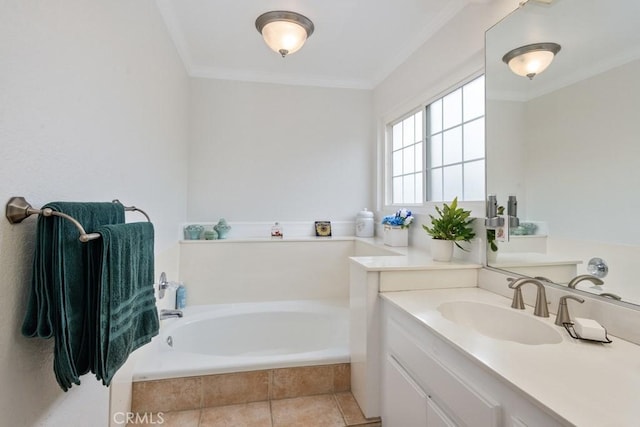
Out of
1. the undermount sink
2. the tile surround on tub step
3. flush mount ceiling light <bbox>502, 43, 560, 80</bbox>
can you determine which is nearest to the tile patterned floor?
the tile surround on tub step

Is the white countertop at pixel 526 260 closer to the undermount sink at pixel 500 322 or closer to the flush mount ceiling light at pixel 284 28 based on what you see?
the undermount sink at pixel 500 322

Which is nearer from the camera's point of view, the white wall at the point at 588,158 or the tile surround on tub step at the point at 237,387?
the white wall at the point at 588,158

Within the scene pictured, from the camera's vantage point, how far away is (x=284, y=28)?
2031 mm

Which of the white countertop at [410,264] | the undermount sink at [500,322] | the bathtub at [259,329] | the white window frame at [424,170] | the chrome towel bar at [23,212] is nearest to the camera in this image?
the chrome towel bar at [23,212]

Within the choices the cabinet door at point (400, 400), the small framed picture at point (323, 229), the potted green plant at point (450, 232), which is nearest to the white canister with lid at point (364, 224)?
the small framed picture at point (323, 229)

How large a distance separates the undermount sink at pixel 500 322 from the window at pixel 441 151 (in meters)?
0.76

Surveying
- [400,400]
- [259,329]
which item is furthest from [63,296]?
[259,329]

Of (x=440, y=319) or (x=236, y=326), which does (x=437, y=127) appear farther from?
(x=236, y=326)

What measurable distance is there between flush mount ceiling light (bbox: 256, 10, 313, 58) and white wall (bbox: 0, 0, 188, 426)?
0.68 meters

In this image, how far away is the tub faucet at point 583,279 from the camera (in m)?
1.10

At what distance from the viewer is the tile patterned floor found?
1607 mm

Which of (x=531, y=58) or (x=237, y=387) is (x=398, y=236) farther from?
(x=237, y=387)

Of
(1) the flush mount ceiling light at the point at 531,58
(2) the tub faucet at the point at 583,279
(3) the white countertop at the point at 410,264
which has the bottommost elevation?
(3) the white countertop at the point at 410,264

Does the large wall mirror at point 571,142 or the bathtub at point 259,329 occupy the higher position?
the large wall mirror at point 571,142
